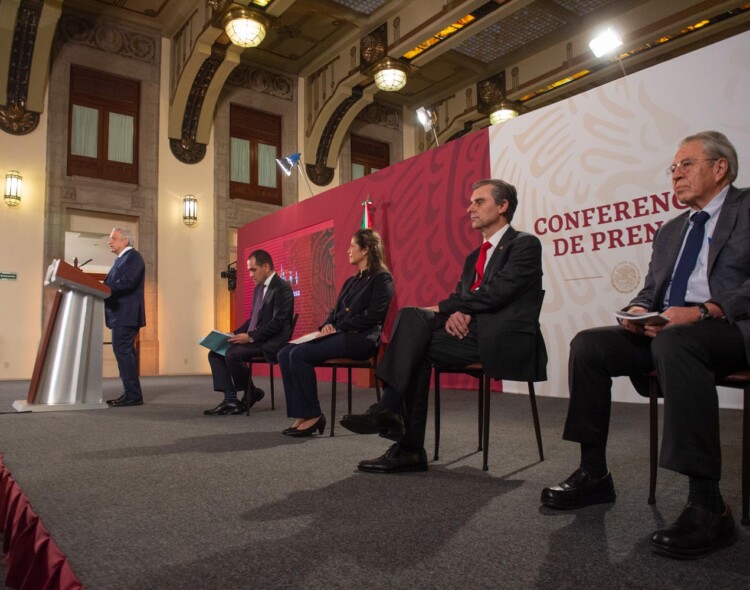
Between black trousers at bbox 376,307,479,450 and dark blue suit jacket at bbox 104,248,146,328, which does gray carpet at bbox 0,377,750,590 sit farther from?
dark blue suit jacket at bbox 104,248,146,328

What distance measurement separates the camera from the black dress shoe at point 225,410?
3.80m

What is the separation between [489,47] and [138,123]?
5811 millimetres

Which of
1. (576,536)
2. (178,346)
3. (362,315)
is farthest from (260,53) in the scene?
(576,536)

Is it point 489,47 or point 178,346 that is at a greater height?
point 489,47

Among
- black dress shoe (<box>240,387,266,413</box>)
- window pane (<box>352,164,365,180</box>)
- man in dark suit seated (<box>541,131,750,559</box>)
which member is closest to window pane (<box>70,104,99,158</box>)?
window pane (<box>352,164,365,180</box>)

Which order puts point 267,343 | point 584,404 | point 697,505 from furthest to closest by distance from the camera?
point 267,343
point 584,404
point 697,505

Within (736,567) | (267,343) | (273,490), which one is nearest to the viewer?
(736,567)

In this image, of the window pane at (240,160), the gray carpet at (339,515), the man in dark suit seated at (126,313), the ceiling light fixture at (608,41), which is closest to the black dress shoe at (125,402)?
the man in dark suit seated at (126,313)

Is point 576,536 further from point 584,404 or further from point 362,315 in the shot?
point 362,315

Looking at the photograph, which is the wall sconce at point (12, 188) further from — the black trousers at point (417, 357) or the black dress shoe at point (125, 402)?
the black trousers at point (417, 357)

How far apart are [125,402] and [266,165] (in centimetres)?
655

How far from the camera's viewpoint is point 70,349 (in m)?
4.14

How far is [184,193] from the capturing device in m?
9.22

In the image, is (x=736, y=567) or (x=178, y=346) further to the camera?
(x=178, y=346)
